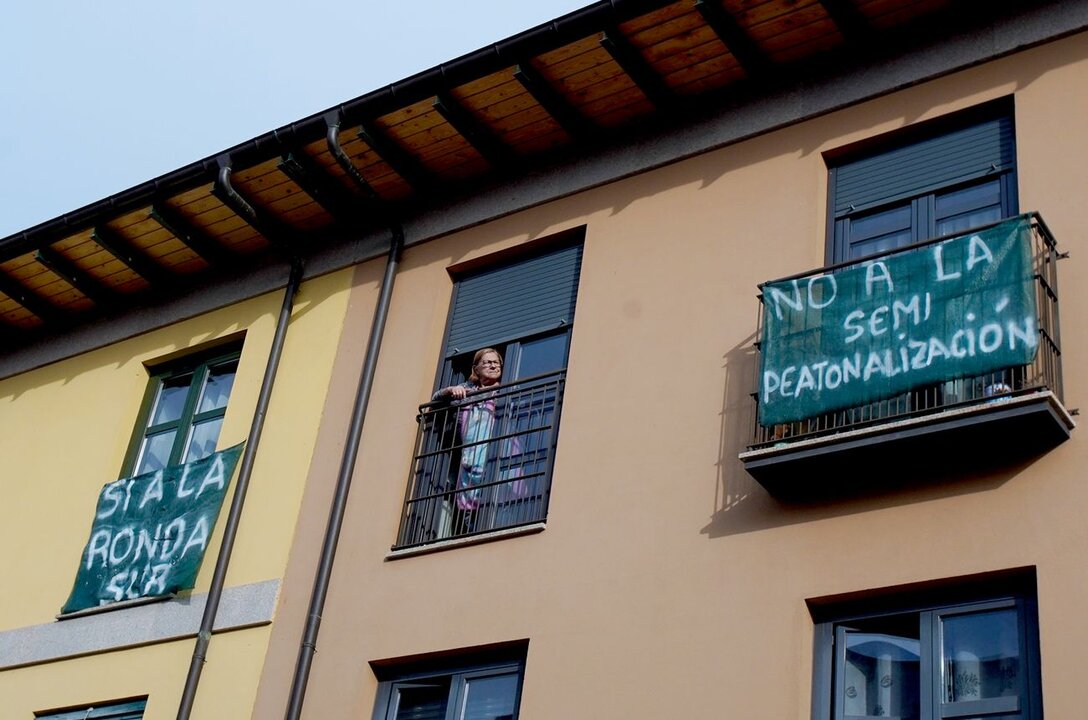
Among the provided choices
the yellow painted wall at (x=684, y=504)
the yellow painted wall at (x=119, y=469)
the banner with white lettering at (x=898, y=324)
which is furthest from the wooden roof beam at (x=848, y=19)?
the yellow painted wall at (x=119, y=469)

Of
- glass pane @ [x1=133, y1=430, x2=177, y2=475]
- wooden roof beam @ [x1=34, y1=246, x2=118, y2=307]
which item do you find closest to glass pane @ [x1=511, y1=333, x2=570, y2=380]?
glass pane @ [x1=133, y1=430, x2=177, y2=475]

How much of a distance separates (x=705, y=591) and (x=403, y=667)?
8.06 feet

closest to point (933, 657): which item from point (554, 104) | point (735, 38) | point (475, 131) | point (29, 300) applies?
point (735, 38)

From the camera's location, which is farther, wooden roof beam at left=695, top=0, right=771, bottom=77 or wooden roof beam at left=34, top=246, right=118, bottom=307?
wooden roof beam at left=34, top=246, right=118, bottom=307

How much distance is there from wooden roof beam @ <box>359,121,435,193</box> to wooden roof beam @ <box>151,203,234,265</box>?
2137 millimetres

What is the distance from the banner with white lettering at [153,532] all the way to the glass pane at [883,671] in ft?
18.5

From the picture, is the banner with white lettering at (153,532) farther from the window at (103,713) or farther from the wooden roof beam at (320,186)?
the wooden roof beam at (320,186)

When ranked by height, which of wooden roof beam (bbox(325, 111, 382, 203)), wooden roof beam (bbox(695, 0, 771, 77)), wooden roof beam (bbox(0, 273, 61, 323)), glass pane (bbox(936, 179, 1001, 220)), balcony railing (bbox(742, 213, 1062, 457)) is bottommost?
balcony railing (bbox(742, 213, 1062, 457))

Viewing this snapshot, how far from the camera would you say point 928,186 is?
1083 cm

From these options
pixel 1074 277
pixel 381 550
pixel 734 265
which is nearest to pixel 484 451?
pixel 381 550

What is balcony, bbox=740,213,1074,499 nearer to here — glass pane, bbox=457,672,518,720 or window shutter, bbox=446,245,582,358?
glass pane, bbox=457,672,518,720

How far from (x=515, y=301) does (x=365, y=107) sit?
1955mm

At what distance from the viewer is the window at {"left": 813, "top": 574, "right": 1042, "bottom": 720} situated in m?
8.58

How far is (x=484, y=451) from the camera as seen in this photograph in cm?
1189
